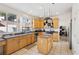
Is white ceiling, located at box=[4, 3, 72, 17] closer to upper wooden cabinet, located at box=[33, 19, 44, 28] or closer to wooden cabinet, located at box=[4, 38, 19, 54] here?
upper wooden cabinet, located at box=[33, 19, 44, 28]

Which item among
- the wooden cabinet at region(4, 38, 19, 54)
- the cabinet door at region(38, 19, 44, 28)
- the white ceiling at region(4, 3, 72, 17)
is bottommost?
the wooden cabinet at region(4, 38, 19, 54)

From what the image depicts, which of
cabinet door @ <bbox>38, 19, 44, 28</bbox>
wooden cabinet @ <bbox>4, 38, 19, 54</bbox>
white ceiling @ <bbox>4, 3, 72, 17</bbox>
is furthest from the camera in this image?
cabinet door @ <bbox>38, 19, 44, 28</bbox>

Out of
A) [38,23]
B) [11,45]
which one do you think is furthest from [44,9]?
[11,45]

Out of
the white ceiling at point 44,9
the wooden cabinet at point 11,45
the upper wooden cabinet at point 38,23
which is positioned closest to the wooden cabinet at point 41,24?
the upper wooden cabinet at point 38,23

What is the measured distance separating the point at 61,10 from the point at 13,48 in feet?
5.62

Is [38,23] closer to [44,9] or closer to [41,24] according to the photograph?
[41,24]

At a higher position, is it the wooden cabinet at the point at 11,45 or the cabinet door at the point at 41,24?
the cabinet door at the point at 41,24

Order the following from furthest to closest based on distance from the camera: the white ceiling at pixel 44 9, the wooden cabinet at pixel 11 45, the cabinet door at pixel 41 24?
the cabinet door at pixel 41 24, the wooden cabinet at pixel 11 45, the white ceiling at pixel 44 9

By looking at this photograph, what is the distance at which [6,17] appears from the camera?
273 centimetres

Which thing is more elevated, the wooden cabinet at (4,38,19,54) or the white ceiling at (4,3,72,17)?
the white ceiling at (4,3,72,17)

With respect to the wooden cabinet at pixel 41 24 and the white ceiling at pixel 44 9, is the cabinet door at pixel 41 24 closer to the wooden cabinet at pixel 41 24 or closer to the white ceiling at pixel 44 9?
the wooden cabinet at pixel 41 24

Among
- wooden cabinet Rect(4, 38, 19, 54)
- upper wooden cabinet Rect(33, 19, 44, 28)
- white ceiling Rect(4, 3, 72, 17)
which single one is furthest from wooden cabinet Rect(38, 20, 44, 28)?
wooden cabinet Rect(4, 38, 19, 54)

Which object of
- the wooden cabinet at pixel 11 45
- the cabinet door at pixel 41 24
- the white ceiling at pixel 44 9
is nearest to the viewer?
the white ceiling at pixel 44 9

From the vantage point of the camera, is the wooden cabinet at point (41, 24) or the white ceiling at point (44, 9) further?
the wooden cabinet at point (41, 24)
